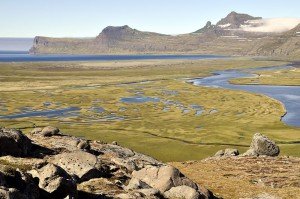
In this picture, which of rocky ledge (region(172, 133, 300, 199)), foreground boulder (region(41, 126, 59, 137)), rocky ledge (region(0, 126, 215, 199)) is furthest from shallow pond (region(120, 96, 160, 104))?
rocky ledge (region(0, 126, 215, 199))

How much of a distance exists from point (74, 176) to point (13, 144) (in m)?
7.07

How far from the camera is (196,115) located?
13962 centimetres

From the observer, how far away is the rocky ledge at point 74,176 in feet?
81.3

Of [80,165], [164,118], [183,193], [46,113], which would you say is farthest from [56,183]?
[46,113]

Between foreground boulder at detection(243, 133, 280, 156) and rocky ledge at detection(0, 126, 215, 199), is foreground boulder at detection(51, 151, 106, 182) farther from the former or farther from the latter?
foreground boulder at detection(243, 133, 280, 156)

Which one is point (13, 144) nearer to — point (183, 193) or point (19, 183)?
point (19, 183)

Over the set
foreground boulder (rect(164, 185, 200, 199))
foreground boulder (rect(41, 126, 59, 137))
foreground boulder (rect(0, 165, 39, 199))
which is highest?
foreground boulder (rect(0, 165, 39, 199))

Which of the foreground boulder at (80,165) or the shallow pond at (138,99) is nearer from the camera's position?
the foreground boulder at (80,165)

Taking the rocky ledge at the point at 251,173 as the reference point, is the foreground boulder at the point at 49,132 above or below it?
above

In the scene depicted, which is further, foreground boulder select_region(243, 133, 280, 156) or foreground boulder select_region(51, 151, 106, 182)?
foreground boulder select_region(243, 133, 280, 156)

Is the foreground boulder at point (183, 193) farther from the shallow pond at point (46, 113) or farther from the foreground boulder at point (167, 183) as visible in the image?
the shallow pond at point (46, 113)

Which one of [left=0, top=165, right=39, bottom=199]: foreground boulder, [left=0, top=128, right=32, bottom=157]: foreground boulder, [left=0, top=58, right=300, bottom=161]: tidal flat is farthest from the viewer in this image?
[left=0, top=58, right=300, bottom=161]: tidal flat

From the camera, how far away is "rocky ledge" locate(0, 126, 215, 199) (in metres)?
24.8

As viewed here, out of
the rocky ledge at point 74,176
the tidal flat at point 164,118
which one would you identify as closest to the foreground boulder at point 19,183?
the rocky ledge at point 74,176
